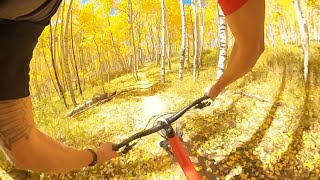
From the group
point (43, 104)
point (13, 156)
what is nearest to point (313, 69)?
point (43, 104)

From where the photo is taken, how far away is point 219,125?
2.90 m

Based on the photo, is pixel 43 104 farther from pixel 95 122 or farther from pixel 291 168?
pixel 291 168

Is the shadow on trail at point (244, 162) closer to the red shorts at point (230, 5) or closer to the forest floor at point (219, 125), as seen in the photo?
the forest floor at point (219, 125)

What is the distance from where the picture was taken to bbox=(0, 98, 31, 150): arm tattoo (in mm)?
325

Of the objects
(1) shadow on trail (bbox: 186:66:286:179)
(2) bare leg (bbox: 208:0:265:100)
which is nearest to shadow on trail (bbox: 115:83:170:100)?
(1) shadow on trail (bbox: 186:66:286:179)

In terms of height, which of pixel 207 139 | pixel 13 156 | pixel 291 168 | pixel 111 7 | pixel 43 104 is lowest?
pixel 291 168

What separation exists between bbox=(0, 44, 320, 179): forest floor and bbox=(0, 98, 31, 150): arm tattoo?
1.84 meters

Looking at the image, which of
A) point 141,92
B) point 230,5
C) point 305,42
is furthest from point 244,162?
point 230,5

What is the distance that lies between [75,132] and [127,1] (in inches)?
142

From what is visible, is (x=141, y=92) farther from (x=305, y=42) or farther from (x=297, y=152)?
(x=305, y=42)

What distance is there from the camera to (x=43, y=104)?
9.89 feet

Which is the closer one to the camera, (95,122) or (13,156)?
(13,156)

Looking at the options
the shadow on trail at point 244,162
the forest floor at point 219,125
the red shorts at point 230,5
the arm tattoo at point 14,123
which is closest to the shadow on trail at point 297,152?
the forest floor at point 219,125

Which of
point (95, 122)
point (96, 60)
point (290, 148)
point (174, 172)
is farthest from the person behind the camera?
point (96, 60)
